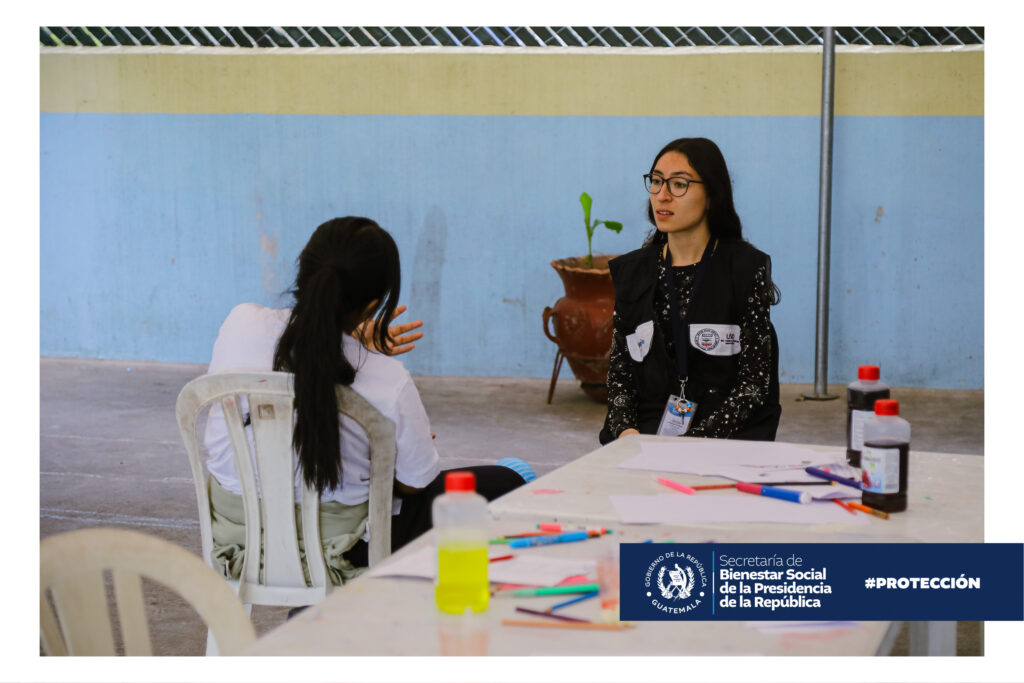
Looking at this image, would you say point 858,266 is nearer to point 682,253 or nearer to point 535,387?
point 535,387

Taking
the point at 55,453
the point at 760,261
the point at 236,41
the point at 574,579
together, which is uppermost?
the point at 236,41

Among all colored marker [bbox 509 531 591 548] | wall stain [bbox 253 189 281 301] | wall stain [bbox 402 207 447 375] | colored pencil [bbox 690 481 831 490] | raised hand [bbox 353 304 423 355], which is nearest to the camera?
colored marker [bbox 509 531 591 548]

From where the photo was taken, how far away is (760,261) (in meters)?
2.65

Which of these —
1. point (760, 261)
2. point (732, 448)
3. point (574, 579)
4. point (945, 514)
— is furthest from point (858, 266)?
point (574, 579)

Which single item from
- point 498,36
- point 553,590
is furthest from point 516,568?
point 498,36

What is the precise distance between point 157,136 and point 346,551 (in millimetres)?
5450

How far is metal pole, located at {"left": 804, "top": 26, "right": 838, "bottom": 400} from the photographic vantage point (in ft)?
19.4

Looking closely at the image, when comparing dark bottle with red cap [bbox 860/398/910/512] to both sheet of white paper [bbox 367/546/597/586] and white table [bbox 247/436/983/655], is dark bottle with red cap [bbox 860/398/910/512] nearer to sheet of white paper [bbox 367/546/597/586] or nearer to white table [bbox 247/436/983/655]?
white table [bbox 247/436/983/655]

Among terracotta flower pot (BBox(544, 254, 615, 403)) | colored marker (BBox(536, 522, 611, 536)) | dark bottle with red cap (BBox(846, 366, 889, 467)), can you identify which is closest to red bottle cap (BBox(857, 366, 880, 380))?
dark bottle with red cap (BBox(846, 366, 889, 467))

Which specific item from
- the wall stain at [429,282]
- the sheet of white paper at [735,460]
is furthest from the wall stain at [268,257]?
the sheet of white paper at [735,460]

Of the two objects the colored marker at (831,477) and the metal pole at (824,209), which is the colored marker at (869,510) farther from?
the metal pole at (824,209)

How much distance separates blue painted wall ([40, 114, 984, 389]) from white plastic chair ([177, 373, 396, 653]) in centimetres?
455

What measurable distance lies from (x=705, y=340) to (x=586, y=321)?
2962mm
